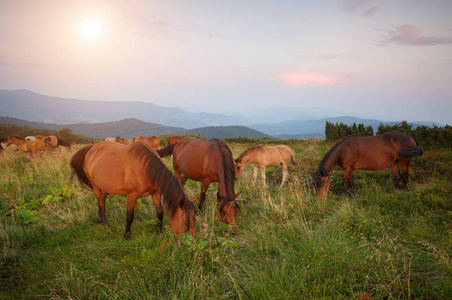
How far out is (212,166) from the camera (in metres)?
5.91

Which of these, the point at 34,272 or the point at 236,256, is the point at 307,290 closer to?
the point at 236,256

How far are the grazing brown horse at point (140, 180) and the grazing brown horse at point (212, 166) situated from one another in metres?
1.00

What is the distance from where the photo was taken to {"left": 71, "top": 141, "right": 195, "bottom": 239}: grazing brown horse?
4.08 m

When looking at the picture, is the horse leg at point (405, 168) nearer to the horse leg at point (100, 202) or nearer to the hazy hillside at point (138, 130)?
the horse leg at point (100, 202)

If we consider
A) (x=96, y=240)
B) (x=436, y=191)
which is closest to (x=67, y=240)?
(x=96, y=240)

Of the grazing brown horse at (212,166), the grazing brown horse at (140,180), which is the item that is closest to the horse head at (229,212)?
the grazing brown horse at (212,166)

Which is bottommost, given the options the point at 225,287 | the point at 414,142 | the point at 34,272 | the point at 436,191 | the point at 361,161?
the point at 34,272

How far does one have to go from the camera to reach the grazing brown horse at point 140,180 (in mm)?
4082

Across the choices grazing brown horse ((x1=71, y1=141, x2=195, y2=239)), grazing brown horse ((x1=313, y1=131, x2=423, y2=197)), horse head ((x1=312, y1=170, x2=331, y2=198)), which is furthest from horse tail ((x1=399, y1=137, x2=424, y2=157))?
grazing brown horse ((x1=71, y1=141, x2=195, y2=239))

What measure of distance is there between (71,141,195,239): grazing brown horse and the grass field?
1.16ft

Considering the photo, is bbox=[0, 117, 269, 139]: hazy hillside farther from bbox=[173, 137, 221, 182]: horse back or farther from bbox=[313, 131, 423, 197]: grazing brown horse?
bbox=[173, 137, 221, 182]: horse back

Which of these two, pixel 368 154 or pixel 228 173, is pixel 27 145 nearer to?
pixel 228 173

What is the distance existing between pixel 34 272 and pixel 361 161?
27.8 feet

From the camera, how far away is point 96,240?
4535mm
